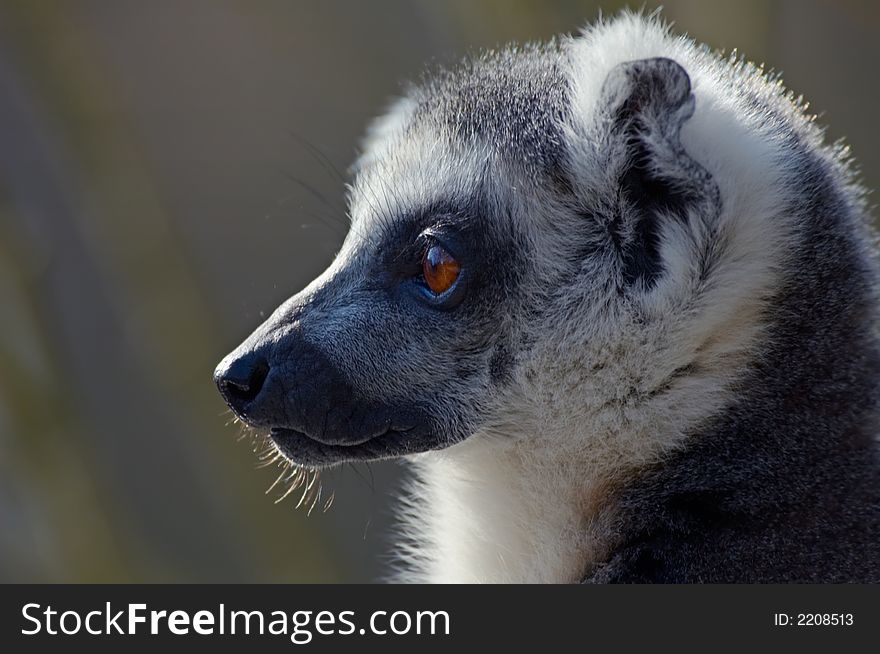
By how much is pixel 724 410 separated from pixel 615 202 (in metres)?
0.38

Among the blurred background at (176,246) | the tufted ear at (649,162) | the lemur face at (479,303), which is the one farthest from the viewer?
the blurred background at (176,246)

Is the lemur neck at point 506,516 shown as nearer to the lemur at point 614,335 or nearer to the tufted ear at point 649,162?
the lemur at point 614,335

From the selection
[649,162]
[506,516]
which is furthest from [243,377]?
[649,162]

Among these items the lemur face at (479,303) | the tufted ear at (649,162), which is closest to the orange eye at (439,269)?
the lemur face at (479,303)

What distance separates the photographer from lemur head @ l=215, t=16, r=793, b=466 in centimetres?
171

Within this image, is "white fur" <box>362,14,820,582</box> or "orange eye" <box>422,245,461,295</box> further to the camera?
"orange eye" <box>422,245,461,295</box>

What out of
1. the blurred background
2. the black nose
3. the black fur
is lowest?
the black fur

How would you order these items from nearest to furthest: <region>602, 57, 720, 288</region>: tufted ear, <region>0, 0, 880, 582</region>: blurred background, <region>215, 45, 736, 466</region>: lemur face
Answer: <region>602, 57, 720, 288</region>: tufted ear, <region>215, 45, 736, 466</region>: lemur face, <region>0, 0, 880, 582</region>: blurred background

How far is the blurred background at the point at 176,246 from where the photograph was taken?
352 centimetres

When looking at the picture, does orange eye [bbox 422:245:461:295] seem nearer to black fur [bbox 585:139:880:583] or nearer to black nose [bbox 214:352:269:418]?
black nose [bbox 214:352:269:418]

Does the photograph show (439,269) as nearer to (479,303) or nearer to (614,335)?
(479,303)

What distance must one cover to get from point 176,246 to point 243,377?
2162mm

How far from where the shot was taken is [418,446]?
189 centimetres

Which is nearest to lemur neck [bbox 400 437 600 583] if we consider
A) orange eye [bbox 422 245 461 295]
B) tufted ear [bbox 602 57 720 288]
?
orange eye [bbox 422 245 461 295]
